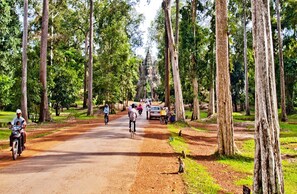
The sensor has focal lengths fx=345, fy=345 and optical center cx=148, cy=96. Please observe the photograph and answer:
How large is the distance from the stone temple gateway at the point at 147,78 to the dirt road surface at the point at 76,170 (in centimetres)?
7516

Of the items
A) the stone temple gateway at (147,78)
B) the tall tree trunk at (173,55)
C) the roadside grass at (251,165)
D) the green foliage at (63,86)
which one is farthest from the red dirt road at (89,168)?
the stone temple gateway at (147,78)

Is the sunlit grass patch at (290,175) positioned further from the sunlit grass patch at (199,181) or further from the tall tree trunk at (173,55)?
the tall tree trunk at (173,55)

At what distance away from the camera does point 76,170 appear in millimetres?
10375

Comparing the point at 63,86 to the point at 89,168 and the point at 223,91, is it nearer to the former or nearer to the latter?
the point at 223,91

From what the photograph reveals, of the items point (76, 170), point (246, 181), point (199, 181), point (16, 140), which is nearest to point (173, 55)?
point (16, 140)

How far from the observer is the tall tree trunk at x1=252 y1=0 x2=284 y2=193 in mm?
8352

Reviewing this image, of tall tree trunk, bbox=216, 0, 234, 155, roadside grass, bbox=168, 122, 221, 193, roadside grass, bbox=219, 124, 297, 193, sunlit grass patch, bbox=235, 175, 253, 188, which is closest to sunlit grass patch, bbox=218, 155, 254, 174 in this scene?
roadside grass, bbox=219, 124, 297, 193

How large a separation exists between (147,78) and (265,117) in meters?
82.4

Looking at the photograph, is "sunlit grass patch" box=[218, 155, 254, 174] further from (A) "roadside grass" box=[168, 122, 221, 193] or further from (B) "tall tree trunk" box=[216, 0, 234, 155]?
(A) "roadside grass" box=[168, 122, 221, 193]

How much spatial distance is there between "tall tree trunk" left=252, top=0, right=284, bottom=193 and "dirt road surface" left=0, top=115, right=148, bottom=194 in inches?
132

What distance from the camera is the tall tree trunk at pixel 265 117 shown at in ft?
27.4

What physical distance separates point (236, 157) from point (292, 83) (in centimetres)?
4106

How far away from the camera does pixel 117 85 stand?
4559 cm

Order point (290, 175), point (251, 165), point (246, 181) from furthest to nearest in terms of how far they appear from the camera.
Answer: point (251, 165)
point (290, 175)
point (246, 181)
